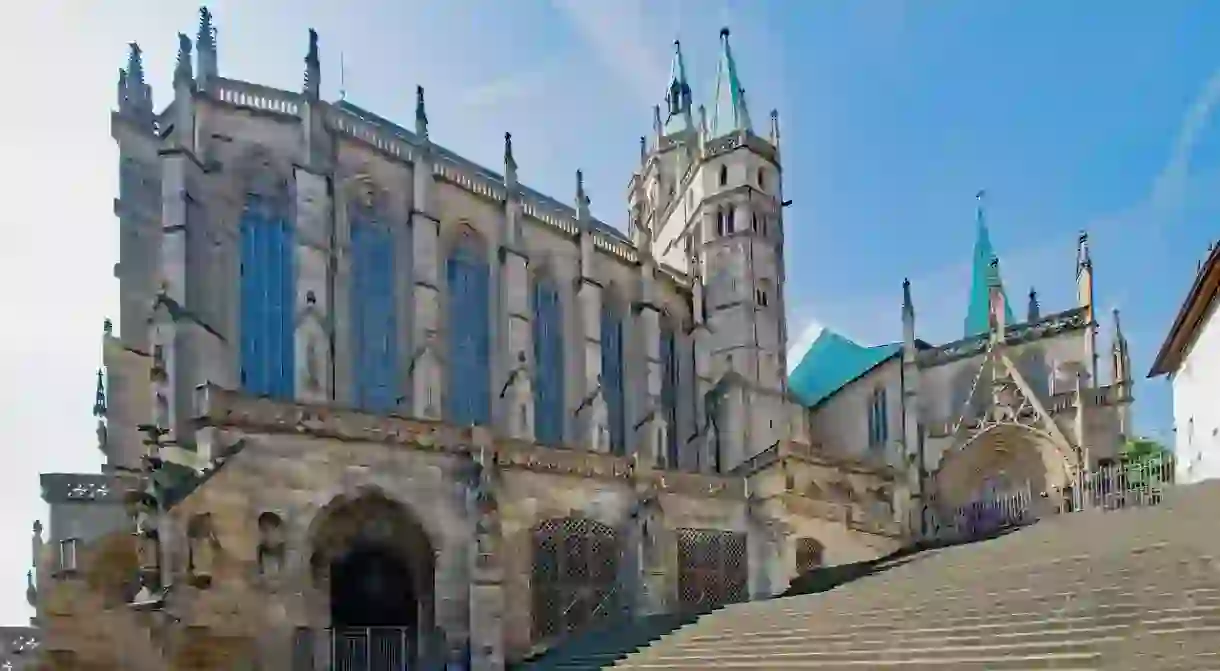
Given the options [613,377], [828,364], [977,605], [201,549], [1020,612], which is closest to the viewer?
[1020,612]

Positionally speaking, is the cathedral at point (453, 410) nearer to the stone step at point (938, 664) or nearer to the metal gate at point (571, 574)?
the metal gate at point (571, 574)

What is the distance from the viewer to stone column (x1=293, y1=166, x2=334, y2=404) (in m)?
26.8

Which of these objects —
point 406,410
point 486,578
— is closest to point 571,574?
point 486,578

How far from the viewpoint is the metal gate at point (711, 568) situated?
24.8 m

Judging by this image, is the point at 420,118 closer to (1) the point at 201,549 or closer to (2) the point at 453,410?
(2) the point at 453,410

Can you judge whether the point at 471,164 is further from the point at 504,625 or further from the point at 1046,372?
the point at 1046,372

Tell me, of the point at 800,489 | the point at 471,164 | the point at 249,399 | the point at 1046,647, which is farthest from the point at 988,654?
the point at 471,164

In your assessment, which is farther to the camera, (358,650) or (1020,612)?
(358,650)

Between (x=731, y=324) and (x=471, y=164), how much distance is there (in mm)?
12178

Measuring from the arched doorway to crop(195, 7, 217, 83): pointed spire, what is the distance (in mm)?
14198

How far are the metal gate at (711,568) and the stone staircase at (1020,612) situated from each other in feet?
11.1

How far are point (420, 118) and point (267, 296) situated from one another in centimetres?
729

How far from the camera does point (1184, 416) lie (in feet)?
75.8

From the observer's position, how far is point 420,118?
104ft
